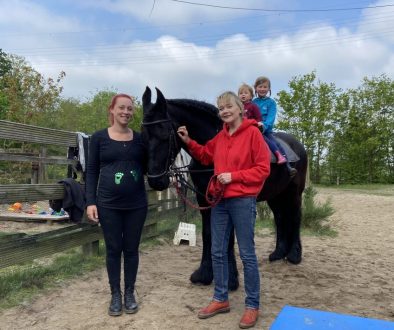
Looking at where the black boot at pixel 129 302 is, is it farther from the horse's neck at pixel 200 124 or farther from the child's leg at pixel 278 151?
the child's leg at pixel 278 151

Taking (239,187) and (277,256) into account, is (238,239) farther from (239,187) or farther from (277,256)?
(277,256)

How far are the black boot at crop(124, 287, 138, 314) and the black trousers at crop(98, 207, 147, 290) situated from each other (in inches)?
1.8

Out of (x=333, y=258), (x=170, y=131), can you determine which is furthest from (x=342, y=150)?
(x=170, y=131)

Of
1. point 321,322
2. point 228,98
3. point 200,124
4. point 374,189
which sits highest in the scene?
point 228,98

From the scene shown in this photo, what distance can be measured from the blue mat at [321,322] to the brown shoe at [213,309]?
139cm

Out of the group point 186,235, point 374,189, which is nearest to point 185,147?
point 186,235

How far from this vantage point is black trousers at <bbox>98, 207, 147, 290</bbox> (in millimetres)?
3400

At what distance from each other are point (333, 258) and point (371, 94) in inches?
911

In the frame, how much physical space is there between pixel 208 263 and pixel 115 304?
1164 mm

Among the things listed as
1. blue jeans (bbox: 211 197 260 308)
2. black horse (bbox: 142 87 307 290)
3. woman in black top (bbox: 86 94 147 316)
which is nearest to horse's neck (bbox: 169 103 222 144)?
black horse (bbox: 142 87 307 290)

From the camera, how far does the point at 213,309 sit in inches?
135

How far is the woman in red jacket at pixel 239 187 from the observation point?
3156 mm

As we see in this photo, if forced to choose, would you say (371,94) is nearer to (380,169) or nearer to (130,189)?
(380,169)

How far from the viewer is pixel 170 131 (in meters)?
3.50
